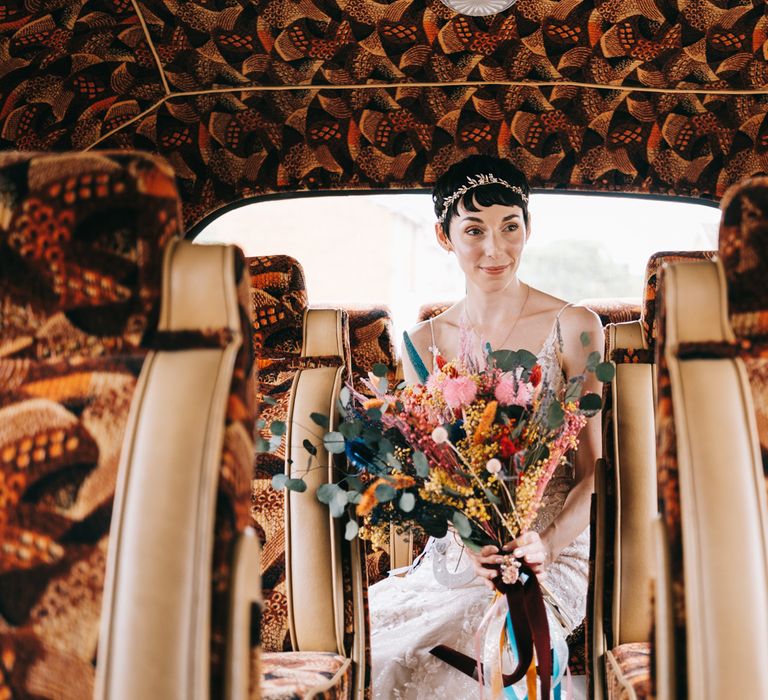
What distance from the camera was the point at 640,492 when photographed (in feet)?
4.96

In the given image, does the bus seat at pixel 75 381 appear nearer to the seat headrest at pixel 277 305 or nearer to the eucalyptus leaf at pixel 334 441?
the eucalyptus leaf at pixel 334 441

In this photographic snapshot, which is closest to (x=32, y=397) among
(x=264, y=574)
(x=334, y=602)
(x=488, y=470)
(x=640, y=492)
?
(x=488, y=470)

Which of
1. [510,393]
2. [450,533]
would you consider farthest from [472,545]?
[450,533]

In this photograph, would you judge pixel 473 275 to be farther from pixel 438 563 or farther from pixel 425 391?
pixel 425 391

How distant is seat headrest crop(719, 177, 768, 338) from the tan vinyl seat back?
57 cm

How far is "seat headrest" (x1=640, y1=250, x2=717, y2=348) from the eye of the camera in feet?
5.52

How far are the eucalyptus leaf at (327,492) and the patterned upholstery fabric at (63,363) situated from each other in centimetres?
70

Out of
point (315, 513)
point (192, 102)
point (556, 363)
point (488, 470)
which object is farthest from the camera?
point (192, 102)

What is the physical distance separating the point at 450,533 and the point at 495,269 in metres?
0.94

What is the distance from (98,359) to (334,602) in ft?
2.87

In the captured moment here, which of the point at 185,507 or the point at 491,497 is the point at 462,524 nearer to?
the point at 491,497

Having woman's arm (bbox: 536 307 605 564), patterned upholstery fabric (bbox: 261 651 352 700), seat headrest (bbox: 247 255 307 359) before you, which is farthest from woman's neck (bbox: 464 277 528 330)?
patterned upholstery fabric (bbox: 261 651 352 700)

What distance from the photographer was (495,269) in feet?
8.40

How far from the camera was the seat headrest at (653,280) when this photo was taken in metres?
1.68
